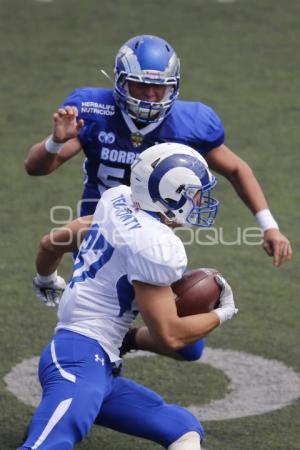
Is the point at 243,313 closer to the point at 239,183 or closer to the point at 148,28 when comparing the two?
the point at 239,183

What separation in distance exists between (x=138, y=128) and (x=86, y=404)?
5.69 ft

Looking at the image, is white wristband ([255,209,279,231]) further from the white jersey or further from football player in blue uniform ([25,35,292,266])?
the white jersey

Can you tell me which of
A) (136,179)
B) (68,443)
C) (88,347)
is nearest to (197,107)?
(136,179)

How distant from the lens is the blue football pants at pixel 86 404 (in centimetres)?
424

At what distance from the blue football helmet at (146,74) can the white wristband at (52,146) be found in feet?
1.31

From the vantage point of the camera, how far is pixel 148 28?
11734 mm

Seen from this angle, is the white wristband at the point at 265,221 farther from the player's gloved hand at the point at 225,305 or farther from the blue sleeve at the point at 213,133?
the player's gloved hand at the point at 225,305

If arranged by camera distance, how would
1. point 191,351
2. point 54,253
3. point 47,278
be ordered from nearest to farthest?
1. point 191,351
2. point 54,253
3. point 47,278

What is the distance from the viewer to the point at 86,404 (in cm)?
428

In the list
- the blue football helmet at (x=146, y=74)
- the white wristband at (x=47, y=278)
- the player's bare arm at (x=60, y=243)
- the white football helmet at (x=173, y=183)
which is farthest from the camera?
the white wristband at (x=47, y=278)

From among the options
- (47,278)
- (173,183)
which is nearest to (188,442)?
(173,183)

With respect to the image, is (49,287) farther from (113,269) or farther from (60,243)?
(113,269)

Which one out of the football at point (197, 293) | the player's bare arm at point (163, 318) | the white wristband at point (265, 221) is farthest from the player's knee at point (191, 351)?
the player's bare arm at point (163, 318)

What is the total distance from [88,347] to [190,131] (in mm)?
1524
